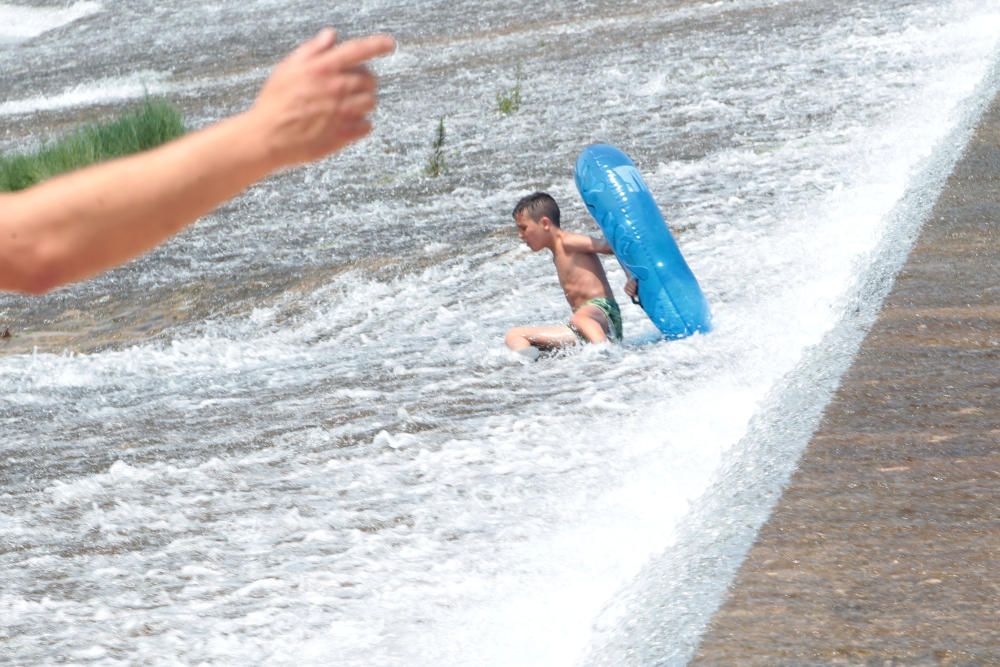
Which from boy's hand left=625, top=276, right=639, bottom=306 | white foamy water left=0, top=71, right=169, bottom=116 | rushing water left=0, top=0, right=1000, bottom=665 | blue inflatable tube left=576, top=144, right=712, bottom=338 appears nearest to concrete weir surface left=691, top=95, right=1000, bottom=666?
rushing water left=0, top=0, right=1000, bottom=665

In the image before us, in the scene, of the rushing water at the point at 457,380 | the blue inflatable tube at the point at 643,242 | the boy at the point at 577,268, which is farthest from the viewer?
the boy at the point at 577,268

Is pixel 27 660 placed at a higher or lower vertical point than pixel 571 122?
higher

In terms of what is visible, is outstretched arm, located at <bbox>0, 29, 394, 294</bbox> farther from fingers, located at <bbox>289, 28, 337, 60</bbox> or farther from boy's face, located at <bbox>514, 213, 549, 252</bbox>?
boy's face, located at <bbox>514, 213, 549, 252</bbox>

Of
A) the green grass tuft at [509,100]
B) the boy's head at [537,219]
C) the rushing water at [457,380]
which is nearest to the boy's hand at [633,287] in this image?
the rushing water at [457,380]

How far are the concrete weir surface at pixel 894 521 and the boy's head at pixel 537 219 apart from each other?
182 cm

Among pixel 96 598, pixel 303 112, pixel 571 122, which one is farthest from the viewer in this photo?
pixel 571 122

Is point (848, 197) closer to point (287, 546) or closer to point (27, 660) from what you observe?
point (287, 546)

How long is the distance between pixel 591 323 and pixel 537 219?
0.61 meters

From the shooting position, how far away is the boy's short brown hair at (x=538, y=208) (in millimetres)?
6574

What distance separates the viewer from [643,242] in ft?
20.6

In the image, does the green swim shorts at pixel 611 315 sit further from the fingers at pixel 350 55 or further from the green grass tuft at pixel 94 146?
the green grass tuft at pixel 94 146

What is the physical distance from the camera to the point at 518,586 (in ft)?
12.1

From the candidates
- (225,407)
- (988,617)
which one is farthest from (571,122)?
(988,617)

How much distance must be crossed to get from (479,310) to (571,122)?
488 centimetres
